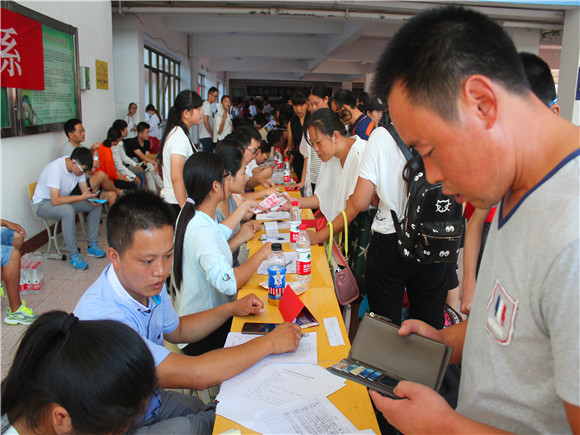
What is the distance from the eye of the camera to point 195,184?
219 cm

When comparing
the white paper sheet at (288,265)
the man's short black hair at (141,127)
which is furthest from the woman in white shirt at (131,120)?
the white paper sheet at (288,265)

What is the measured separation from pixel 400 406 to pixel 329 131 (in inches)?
82.0

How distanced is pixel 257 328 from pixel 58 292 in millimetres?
2573

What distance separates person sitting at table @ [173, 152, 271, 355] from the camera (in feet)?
6.35

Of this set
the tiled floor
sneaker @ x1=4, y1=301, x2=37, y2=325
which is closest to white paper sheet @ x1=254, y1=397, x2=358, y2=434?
the tiled floor

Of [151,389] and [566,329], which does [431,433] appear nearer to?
[566,329]

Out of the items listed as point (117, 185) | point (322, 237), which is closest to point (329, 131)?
point (322, 237)

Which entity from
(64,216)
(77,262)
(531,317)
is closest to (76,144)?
(64,216)

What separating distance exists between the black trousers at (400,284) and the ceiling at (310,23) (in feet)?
5.50

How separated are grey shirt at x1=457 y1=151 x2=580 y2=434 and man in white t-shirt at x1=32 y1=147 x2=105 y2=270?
395cm

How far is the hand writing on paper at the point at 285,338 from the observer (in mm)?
1431

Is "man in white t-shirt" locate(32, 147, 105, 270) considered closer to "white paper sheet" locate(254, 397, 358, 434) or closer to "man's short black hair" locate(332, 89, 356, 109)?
"man's short black hair" locate(332, 89, 356, 109)

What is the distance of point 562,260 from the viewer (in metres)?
0.58

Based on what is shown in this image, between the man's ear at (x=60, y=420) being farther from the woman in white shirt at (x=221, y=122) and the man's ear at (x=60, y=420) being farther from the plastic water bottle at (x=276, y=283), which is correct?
the woman in white shirt at (x=221, y=122)
